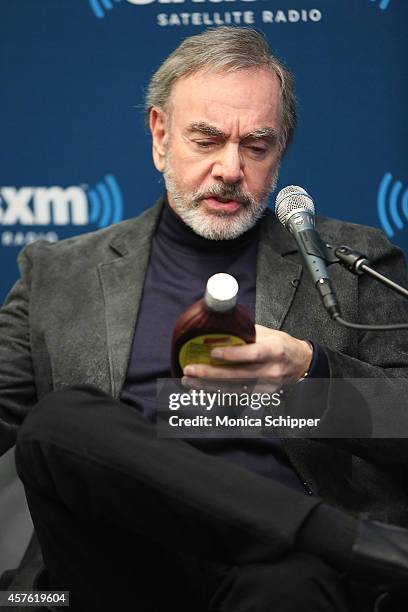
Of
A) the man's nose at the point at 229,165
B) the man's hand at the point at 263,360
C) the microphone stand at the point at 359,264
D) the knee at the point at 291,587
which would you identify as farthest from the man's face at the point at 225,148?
the knee at the point at 291,587

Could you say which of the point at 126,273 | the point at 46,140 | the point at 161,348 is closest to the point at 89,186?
the point at 46,140

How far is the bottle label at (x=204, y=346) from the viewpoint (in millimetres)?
1773

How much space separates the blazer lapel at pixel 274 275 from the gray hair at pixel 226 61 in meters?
0.20

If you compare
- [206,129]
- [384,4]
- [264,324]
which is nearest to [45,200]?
[206,129]

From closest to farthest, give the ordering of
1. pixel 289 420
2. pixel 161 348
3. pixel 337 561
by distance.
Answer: pixel 337 561 → pixel 289 420 → pixel 161 348

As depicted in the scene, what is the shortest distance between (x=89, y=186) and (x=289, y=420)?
116 cm

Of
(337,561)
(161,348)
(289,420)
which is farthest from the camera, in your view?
(161,348)

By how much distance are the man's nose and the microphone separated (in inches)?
15.7

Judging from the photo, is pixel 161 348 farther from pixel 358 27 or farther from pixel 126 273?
pixel 358 27

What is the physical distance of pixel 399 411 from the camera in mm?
2098

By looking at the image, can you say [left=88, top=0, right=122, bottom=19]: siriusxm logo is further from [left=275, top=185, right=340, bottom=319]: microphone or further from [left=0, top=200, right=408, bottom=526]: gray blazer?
[left=275, top=185, right=340, bottom=319]: microphone

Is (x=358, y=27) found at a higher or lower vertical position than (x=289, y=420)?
higher

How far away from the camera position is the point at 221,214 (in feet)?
7.79

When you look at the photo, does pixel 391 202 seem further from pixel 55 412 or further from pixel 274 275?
pixel 55 412
